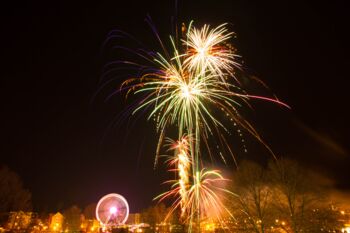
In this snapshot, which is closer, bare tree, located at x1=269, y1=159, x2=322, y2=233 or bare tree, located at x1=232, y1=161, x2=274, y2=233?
bare tree, located at x1=269, y1=159, x2=322, y2=233

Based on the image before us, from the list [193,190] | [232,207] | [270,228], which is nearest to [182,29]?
[193,190]

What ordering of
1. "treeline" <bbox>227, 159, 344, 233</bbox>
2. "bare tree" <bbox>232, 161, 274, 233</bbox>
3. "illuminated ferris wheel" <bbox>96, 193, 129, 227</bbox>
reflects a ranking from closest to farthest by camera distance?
"treeline" <bbox>227, 159, 344, 233</bbox>
"bare tree" <bbox>232, 161, 274, 233</bbox>
"illuminated ferris wheel" <bbox>96, 193, 129, 227</bbox>

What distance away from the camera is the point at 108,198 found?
299ft

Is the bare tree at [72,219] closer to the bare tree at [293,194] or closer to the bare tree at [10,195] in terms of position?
the bare tree at [10,195]

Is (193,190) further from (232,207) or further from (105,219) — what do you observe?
(105,219)

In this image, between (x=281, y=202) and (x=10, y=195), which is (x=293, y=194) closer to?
(x=281, y=202)

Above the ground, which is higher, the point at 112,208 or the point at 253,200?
the point at 112,208

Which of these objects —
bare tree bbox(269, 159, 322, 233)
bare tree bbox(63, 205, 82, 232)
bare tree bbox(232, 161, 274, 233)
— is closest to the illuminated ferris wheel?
bare tree bbox(63, 205, 82, 232)

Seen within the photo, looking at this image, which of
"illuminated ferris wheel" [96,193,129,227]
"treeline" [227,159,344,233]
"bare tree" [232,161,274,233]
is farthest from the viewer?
"illuminated ferris wheel" [96,193,129,227]

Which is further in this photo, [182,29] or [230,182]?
[230,182]

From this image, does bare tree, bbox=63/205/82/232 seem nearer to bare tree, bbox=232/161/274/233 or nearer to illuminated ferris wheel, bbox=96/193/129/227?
illuminated ferris wheel, bbox=96/193/129/227

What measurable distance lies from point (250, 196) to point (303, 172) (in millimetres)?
6945

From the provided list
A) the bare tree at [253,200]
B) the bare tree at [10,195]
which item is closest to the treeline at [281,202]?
the bare tree at [253,200]

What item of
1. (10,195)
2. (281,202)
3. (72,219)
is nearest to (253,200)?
(281,202)
